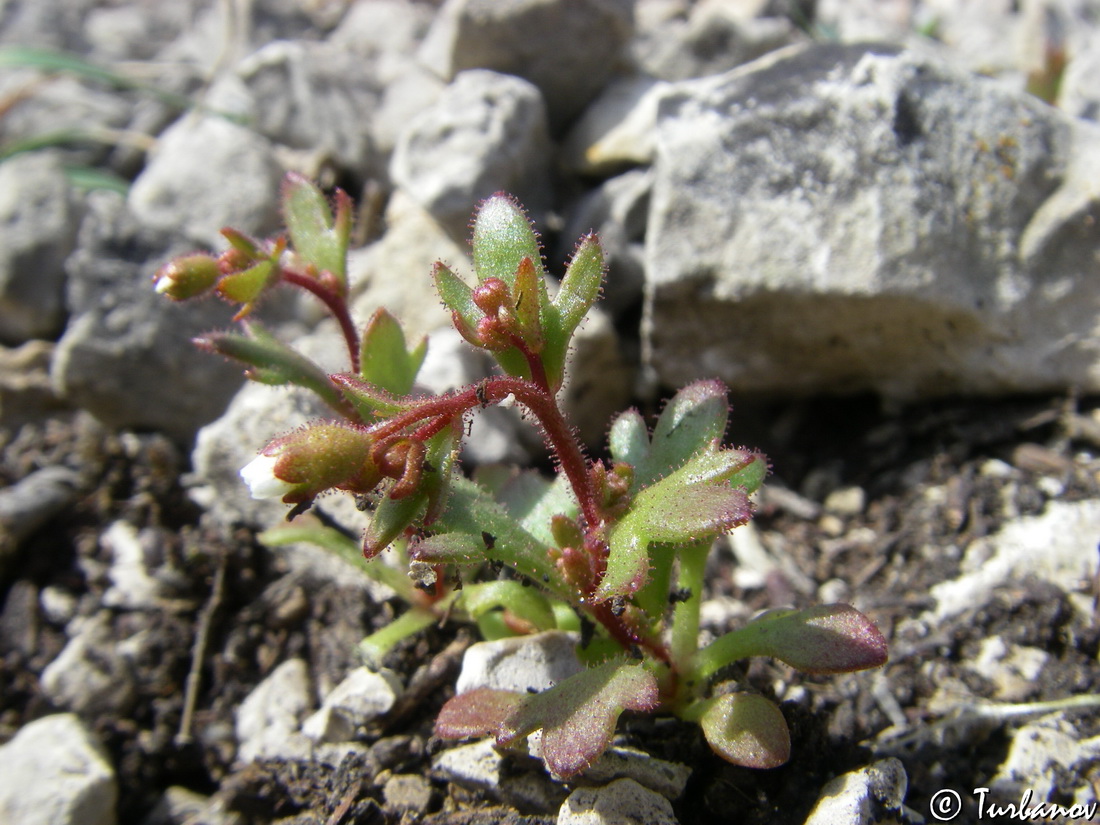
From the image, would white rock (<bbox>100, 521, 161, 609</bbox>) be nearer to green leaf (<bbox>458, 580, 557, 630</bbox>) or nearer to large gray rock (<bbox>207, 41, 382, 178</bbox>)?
green leaf (<bbox>458, 580, 557, 630</bbox>)

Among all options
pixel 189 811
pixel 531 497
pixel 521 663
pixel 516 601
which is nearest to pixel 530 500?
pixel 531 497

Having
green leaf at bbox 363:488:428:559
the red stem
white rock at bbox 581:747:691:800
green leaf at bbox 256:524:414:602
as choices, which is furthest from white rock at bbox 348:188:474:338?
white rock at bbox 581:747:691:800

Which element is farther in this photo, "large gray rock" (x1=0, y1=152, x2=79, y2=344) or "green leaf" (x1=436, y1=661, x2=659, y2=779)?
"large gray rock" (x1=0, y1=152, x2=79, y2=344)

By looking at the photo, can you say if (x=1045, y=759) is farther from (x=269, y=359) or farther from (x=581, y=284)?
(x=269, y=359)

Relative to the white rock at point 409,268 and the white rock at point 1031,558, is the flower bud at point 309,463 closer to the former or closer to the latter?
the white rock at point 409,268

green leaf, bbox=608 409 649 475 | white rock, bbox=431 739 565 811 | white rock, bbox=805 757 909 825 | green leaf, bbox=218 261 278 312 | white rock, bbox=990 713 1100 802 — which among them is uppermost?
green leaf, bbox=218 261 278 312
